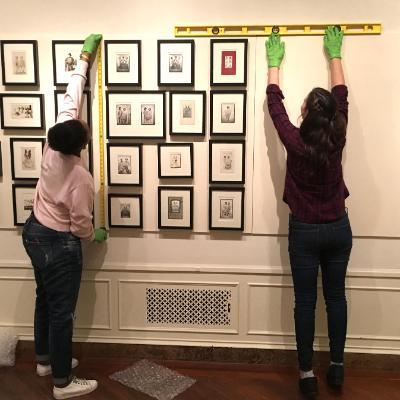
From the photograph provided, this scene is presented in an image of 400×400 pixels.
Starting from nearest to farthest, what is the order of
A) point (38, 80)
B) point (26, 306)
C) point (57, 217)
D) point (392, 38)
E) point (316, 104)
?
point (316, 104) → point (57, 217) → point (392, 38) → point (38, 80) → point (26, 306)

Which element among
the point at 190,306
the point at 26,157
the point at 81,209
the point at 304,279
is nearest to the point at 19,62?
the point at 26,157

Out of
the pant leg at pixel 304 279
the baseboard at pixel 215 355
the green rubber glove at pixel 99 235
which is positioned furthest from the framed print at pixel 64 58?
the baseboard at pixel 215 355

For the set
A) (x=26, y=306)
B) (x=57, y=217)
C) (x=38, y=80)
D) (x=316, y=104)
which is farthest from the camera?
(x=26, y=306)

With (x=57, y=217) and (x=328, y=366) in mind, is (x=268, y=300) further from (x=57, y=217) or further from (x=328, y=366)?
(x=57, y=217)

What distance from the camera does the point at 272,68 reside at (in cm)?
236

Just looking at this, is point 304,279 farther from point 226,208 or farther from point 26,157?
point 26,157

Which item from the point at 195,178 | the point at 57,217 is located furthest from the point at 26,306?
the point at 195,178

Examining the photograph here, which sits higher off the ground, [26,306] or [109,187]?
[109,187]

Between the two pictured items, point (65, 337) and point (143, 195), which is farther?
point (143, 195)

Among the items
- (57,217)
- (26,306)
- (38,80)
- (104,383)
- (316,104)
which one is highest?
(38,80)

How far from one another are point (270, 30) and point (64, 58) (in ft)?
3.73

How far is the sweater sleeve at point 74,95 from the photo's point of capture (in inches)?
91.4

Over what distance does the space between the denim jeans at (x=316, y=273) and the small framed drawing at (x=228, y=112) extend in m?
0.59

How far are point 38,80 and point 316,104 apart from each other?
153 centimetres
